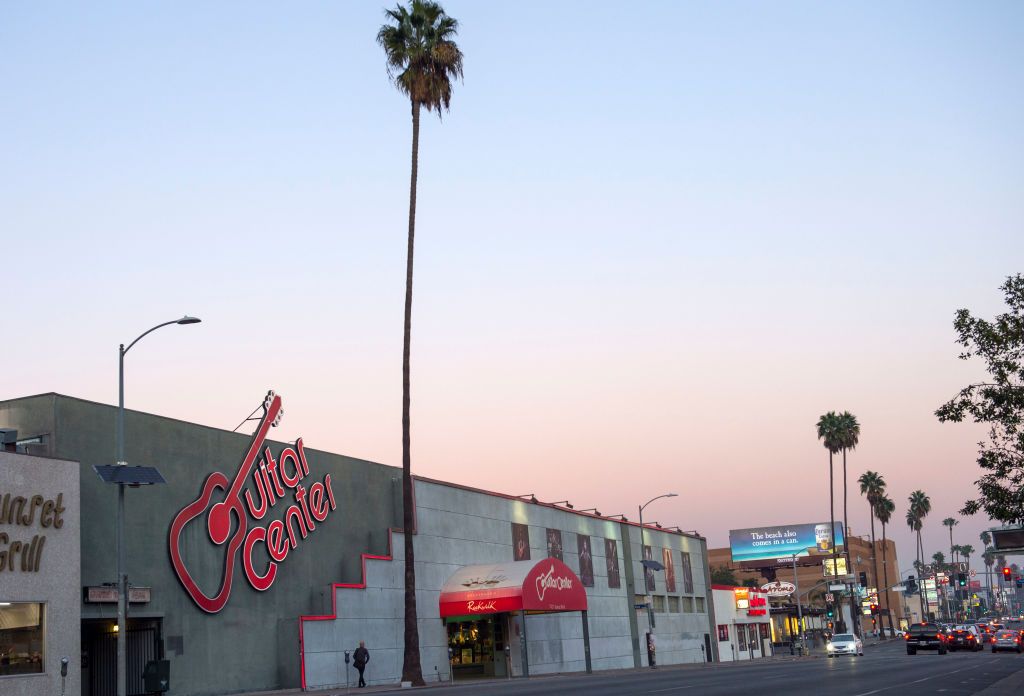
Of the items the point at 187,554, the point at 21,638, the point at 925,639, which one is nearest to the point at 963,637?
the point at 925,639

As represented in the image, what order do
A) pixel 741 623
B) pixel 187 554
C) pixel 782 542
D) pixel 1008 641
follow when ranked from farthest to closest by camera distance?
pixel 782 542 < pixel 741 623 < pixel 1008 641 < pixel 187 554

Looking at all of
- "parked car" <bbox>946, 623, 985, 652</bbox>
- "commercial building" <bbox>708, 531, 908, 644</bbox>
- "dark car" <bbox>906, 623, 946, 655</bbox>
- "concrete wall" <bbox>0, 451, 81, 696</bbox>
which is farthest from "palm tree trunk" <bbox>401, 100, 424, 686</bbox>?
"commercial building" <bbox>708, 531, 908, 644</bbox>

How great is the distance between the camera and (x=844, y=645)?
243 feet

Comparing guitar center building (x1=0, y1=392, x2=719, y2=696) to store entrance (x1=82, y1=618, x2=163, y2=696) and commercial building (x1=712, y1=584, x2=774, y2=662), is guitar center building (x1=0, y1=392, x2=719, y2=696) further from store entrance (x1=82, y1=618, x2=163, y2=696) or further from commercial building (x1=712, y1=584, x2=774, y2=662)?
commercial building (x1=712, y1=584, x2=774, y2=662)

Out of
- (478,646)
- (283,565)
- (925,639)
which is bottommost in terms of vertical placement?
(925,639)

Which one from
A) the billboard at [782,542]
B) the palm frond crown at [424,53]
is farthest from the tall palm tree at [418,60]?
the billboard at [782,542]

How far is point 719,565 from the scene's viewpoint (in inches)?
7013

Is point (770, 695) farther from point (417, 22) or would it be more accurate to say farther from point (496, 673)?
point (417, 22)

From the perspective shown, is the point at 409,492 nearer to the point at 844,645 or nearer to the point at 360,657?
Result: the point at 360,657

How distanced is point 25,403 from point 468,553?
25.1 m

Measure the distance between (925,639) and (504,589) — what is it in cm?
3659

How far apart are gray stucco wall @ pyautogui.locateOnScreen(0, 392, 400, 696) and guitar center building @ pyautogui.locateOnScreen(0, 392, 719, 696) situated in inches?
2.3

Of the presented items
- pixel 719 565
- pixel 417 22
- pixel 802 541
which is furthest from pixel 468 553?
pixel 719 565

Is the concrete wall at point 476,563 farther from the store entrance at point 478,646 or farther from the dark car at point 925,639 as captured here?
the dark car at point 925,639
